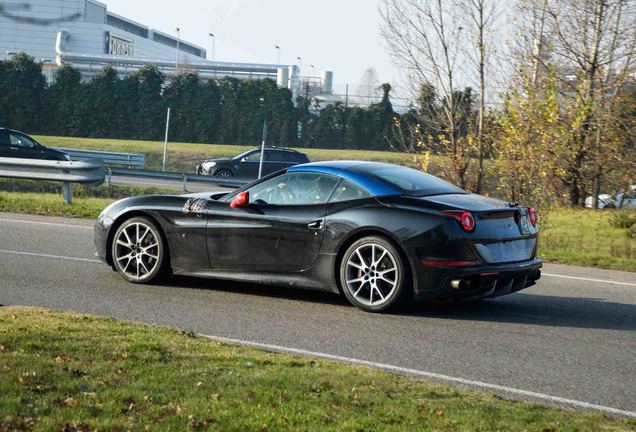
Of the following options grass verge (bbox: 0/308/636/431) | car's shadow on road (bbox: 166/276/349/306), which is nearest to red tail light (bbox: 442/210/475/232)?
car's shadow on road (bbox: 166/276/349/306)

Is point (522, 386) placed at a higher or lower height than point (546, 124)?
lower

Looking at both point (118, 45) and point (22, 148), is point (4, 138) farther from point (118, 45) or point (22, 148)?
point (118, 45)

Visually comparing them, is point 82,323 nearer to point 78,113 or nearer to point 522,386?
point 522,386

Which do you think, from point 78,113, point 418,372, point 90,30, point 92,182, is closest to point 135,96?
point 78,113

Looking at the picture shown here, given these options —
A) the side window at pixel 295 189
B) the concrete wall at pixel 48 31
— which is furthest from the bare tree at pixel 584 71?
the concrete wall at pixel 48 31

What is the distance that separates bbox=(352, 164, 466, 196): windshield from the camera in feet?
31.5

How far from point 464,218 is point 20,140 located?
25.7 meters

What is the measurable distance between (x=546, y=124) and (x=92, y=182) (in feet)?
30.6

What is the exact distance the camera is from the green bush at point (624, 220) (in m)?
18.7

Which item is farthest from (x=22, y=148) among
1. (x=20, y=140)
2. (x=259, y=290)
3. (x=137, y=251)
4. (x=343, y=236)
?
(x=343, y=236)

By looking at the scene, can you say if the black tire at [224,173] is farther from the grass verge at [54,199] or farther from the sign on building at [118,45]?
the sign on building at [118,45]

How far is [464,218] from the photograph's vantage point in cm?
895

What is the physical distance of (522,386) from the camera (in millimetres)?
6613

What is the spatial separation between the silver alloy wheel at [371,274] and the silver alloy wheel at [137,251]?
2.32 meters
